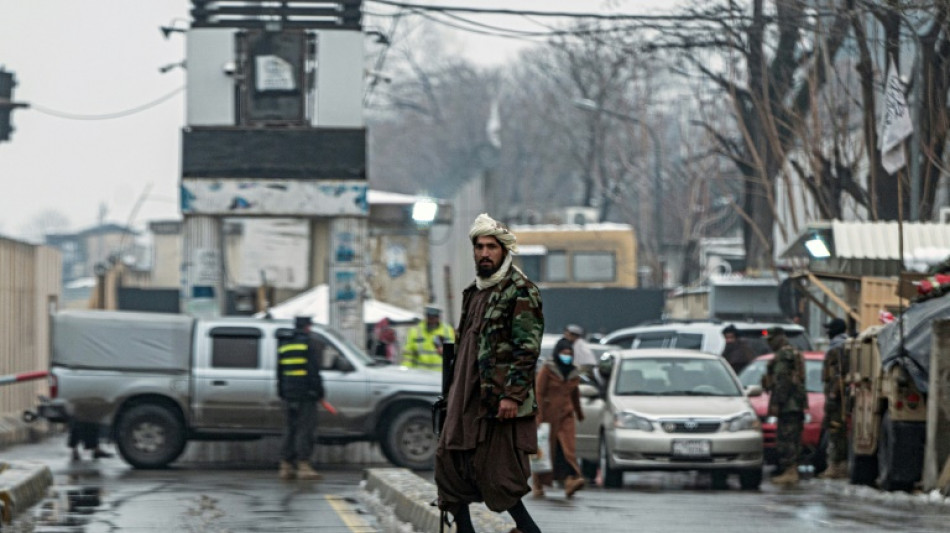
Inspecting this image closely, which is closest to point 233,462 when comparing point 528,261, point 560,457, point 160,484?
point 160,484

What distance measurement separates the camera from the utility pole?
18.0 metres

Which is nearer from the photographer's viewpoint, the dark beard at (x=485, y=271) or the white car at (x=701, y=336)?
the dark beard at (x=485, y=271)

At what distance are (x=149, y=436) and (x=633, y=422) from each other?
595cm

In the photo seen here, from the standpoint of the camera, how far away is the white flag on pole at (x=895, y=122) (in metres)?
18.9

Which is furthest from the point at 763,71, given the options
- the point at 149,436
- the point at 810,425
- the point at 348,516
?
the point at 348,516

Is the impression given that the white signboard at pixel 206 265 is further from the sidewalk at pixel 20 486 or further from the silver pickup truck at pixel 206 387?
the sidewalk at pixel 20 486

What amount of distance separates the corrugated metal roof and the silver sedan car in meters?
5.47

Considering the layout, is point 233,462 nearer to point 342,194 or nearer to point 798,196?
point 342,194

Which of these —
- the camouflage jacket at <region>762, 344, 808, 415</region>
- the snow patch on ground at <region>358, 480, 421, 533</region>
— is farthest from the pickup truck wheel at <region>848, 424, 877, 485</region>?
the snow patch on ground at <region>358, 480, 421, 533</region>

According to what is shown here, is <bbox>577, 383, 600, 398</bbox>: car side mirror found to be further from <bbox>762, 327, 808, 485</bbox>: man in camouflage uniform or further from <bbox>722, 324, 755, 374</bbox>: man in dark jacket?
<bbox>722, 324, 755, 374</bbox>: man in dark jacket

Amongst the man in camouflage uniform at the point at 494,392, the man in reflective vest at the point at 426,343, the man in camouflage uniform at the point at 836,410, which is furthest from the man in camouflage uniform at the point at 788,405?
the man in camouflage uniform at the point at 494,392

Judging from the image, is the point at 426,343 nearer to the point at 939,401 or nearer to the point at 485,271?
the point at 939,401

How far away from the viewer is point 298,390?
62.6ft

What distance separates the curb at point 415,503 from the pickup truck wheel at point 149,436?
490 centimetres
